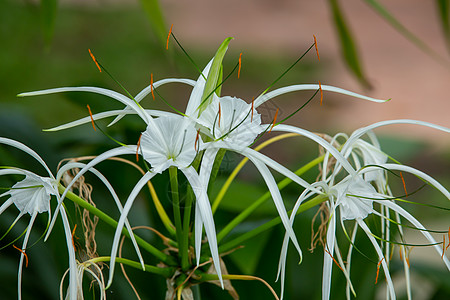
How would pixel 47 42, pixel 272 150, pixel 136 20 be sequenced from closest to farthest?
pixel 47 42, pixel 272 150, pixel 136 20

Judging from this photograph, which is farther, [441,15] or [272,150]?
[272,150]

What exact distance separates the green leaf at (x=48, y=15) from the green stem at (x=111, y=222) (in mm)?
249

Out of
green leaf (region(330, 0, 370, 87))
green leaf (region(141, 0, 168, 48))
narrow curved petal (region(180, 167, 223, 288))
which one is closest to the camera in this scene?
narrow curved petal (region(180, 167, 223, 288))

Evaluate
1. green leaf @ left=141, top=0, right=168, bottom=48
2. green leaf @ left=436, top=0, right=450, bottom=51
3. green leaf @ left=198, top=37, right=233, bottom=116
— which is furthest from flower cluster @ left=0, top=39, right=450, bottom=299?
green leaf @ left=436, top=0, right=450, bottom=51

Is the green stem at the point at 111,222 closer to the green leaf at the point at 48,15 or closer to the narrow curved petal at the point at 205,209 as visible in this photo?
the narrow curved petal at the point at 205,209

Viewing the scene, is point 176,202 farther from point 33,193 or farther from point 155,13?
point 155,13

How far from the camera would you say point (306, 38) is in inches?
121

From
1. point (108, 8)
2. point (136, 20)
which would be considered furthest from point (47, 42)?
point (108, 8)

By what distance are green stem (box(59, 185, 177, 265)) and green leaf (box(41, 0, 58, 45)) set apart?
0.25 m

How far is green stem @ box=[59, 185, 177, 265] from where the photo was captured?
0.99 feet

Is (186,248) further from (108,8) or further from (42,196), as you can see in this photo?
(108,8)

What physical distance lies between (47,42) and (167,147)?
0.29 meters

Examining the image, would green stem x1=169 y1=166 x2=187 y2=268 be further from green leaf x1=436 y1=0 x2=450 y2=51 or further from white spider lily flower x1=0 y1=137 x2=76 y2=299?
green leaf x1=436 y1=0 x2=450 y2=51

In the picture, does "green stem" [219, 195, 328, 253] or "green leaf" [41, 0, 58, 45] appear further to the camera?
"green leaf" [41, 0, 58, 45]
